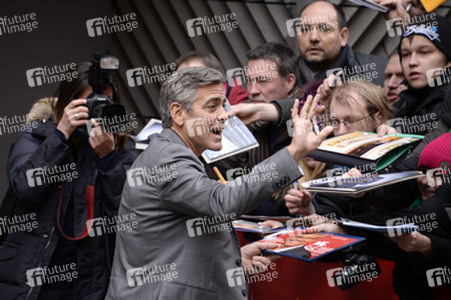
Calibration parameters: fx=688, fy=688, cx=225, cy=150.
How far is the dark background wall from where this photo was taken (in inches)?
236

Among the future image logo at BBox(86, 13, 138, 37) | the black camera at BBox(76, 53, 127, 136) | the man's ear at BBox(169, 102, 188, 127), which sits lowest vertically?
the man's ear at BBox(169, 102, 188, 127)

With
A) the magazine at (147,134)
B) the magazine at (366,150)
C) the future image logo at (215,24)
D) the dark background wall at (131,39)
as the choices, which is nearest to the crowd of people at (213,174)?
the magazine at (366,150)

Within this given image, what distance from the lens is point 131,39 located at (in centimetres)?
660

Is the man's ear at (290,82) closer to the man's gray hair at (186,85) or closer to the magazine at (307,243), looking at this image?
the magazine at (307,243)

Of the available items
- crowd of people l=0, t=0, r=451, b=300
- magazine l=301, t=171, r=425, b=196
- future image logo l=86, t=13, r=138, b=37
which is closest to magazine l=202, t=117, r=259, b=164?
crowd of people l=0, t=0, r=451, b=300

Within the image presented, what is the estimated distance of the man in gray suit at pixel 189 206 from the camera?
102 inches

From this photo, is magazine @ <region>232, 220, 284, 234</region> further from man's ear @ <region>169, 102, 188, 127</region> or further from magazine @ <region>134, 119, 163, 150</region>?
magazine @ <region>134, 119, 163, 150</region>

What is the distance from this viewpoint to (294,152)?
8.77ft

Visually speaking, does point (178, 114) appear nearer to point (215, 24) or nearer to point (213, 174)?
point (213, 174)

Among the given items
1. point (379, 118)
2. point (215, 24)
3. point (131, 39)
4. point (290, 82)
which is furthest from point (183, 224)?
point (131, 39)

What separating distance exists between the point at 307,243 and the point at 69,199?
1297 millimetres

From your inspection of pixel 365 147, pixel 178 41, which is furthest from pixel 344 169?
pixel 178 41

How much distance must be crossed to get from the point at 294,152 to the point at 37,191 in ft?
4.86

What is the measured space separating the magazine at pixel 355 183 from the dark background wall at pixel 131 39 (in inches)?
109
